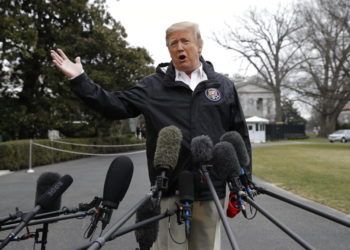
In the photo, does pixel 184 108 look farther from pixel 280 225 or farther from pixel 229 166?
pixel 280 225

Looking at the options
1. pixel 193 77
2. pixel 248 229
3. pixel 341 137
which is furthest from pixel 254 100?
pixel 193 77

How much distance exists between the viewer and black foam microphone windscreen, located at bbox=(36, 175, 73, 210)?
2314 mm

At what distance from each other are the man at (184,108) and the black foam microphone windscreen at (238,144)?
0.12 metres

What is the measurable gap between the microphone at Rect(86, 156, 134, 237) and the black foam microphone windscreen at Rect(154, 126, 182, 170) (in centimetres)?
21

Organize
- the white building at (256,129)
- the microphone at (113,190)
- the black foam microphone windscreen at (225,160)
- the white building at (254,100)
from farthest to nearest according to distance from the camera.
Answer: the white building at (254,100) < the white building at (256,129) < the black foam microphone windscreen at (225,160) < the microphone at (113,190)

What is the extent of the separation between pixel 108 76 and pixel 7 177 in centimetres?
1075

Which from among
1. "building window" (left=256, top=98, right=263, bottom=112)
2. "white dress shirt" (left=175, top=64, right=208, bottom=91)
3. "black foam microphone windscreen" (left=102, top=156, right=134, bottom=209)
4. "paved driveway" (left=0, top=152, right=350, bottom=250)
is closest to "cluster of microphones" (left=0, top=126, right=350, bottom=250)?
"black foam microphone windscreen" (left=102, top=156, right=134, bottom=209)

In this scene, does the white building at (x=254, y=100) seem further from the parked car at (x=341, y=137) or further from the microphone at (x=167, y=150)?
the microphone at (x=167, y=150)

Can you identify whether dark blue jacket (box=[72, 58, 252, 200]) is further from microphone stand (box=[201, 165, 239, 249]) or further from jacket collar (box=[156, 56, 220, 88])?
microphone stand (box=[201, 165, 239, 249])

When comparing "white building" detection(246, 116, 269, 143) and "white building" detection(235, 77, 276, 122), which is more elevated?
"white building" detection(235, 77, 276, 122)

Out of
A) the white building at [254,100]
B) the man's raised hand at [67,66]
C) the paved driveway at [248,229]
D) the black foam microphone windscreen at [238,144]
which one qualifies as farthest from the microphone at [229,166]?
the white building at [254,100]

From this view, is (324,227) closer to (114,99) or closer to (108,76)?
(114,99)

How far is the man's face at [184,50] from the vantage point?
2.84 metres

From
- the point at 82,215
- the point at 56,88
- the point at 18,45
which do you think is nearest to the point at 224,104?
the point at 82,215
